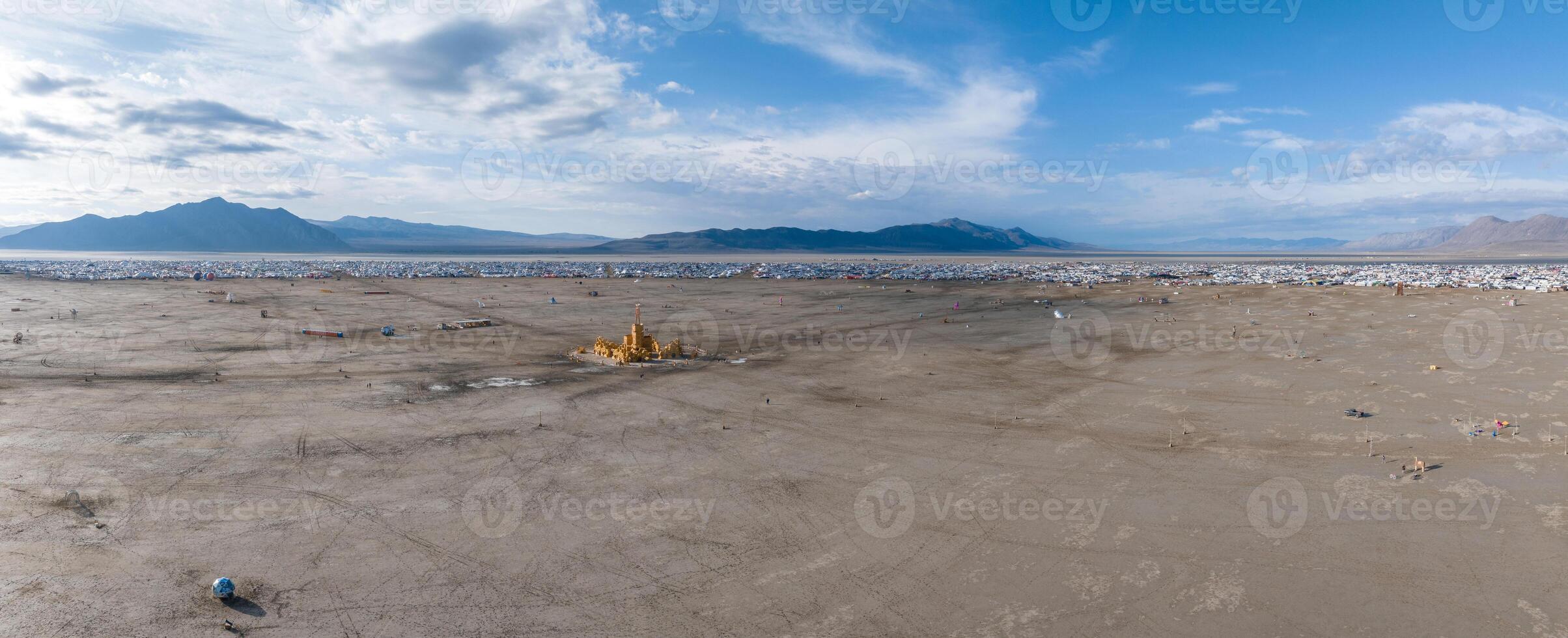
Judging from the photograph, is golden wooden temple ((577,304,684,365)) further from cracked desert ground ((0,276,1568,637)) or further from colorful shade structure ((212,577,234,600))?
colorful shade structure ((212,577,234,600))

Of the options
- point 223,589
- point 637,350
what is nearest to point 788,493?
point 223,589

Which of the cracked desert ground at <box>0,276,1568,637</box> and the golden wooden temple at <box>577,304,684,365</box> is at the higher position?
the golden wooden temple at <box>577,304,684,365</box>

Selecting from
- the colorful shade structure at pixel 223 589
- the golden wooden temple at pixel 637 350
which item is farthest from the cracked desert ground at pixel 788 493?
the golden wooden temple at pixel 637 350

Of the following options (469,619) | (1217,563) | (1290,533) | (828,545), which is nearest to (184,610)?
(469,619)

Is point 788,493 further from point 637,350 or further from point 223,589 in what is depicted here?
point 637,350

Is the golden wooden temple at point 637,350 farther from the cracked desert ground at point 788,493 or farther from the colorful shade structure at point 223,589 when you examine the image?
the colorful shade structure at point 223,589

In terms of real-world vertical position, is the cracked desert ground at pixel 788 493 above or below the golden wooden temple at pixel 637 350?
below

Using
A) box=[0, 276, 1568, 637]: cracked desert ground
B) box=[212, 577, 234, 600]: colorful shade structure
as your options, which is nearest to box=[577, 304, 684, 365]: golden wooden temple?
box=[0, 276, 1568, 637]: cracked desert ground
